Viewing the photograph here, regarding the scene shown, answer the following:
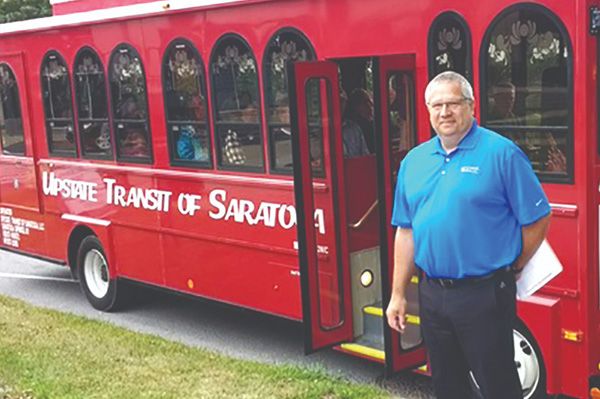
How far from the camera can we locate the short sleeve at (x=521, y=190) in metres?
3.64

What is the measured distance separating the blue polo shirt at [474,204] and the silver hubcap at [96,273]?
220 inches

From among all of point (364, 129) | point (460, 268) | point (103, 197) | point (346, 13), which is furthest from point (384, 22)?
point (103, 197)

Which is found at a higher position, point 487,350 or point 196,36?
point 196,36

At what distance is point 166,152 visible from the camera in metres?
7.49

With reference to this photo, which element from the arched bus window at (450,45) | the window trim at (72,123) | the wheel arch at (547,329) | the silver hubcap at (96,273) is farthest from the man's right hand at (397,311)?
the window trim at (72,123)

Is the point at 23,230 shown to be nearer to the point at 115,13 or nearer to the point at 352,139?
the point at 115,13

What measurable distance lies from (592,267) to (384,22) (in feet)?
6.39

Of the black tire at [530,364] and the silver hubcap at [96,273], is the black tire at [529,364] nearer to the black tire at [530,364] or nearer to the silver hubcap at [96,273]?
the black tire at [530,364]

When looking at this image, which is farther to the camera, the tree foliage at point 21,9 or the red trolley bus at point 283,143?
the tree foliage at point 21,9

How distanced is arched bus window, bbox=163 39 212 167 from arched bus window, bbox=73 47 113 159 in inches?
40.7

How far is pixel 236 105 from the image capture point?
263 inches

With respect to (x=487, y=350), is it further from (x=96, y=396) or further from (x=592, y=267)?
(x=96, y=396)

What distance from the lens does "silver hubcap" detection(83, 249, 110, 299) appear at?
885cm

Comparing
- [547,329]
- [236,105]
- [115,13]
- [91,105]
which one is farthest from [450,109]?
[91,105]
